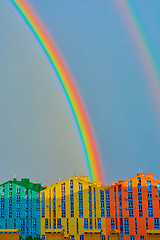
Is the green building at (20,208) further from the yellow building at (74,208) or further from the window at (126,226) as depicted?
the window at (126,226)

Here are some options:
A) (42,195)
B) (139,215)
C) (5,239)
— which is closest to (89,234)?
(5,239)

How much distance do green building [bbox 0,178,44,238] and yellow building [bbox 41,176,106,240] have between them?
136 centimetres

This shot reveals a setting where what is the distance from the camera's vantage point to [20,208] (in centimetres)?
4881

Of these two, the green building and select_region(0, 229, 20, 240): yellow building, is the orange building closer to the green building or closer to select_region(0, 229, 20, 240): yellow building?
the green building

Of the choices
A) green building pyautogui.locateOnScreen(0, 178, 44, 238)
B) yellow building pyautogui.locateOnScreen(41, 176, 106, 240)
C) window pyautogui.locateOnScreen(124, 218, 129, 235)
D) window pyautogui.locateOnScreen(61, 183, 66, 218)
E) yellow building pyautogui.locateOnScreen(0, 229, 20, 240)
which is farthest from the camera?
green building pyautogui.locateOnScreen(0, 178, 44, 238)

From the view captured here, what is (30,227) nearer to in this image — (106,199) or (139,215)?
(106,199)

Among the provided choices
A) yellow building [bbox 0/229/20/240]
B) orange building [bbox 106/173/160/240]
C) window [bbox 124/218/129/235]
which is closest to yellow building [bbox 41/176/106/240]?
orange building [bbox 106/173/160/240]

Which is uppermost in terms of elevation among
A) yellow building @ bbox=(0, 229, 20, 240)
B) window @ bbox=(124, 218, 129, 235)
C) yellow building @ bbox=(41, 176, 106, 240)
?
yellow building @ bbox=(41, 176, 106, 240)

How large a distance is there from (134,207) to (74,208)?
23.6ft

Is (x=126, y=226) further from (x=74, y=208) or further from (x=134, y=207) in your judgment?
(x=74, y=208)

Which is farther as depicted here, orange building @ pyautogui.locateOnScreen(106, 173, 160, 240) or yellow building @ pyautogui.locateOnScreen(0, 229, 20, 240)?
orange building @ pyautogui.locateOnScreen(106, 173, 160, 240)

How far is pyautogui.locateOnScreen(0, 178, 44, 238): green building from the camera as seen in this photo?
4812 centimetres

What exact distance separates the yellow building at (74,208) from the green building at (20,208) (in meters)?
1.36

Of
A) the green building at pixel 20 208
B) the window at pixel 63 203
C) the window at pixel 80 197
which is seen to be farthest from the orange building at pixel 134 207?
the green building at pixel 20 208
